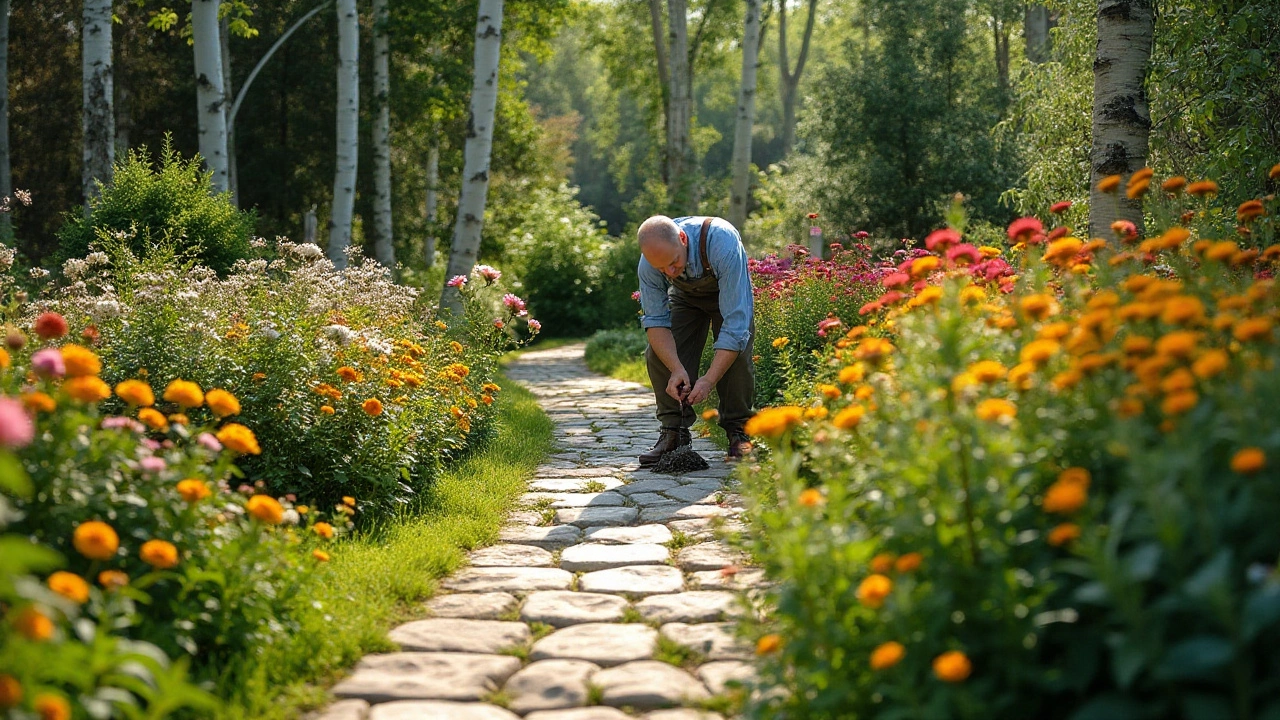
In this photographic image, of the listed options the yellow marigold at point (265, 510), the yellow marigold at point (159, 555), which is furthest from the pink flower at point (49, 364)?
the yellow marigold at point (265, 510)

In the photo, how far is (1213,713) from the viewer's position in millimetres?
1739

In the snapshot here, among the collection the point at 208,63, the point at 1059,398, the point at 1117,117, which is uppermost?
the point at 208,63

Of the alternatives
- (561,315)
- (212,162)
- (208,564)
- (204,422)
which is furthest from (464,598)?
(561,315)

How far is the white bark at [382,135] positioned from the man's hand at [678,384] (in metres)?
11.8

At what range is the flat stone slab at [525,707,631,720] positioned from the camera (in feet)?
8.59

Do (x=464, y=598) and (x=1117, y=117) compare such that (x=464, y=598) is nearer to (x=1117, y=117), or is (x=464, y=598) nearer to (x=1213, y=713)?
(x=1213, y=713)

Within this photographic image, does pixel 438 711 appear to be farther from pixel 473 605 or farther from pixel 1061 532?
pixel 1061 532

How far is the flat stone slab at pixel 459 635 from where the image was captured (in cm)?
316

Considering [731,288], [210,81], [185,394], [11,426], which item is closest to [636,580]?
[185,394]

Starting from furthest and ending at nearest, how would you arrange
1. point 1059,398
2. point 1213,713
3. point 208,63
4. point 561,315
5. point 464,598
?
point 561,315 < point 208,63 < point 464,598 < point 1059,398 < point 1213,713

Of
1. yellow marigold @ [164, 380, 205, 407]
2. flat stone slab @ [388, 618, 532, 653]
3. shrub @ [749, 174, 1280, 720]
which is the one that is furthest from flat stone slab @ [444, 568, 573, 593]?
shrub @ [749, 174, 1280, 720]

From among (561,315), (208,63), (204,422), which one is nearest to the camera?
(204,422)

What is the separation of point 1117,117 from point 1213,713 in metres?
4.45

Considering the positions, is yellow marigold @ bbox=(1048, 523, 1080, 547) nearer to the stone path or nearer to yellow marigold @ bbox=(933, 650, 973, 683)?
yellow marigold @ bbox=(933, 650, 973, 683)
